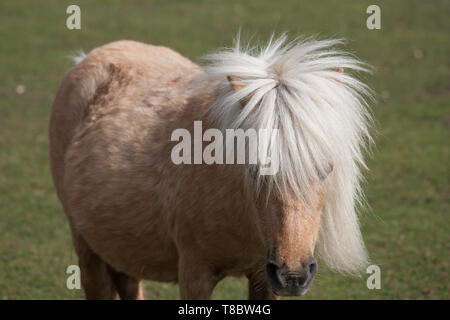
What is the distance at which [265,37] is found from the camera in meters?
12.0

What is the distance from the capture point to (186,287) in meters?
3.88

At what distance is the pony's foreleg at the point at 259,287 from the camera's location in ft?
13.3

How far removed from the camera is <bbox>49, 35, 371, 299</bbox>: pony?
3230mm

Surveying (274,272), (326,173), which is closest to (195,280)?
(274,272)

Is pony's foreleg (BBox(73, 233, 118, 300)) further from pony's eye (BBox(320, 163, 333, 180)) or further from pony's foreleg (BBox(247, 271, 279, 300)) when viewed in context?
pony's eye (BBox(320, 163, 333, 180))

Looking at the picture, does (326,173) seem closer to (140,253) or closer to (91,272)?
(140,253)

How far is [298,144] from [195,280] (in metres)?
1.14

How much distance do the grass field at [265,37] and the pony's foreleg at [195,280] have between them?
3.67 ft

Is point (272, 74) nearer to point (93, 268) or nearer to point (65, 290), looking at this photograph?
point (93, 268)

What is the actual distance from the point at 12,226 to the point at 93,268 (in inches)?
98.1

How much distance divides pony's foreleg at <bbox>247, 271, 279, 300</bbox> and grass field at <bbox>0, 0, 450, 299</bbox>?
0.59m

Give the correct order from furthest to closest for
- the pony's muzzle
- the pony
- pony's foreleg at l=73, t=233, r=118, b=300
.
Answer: pony's foreleg at l=73, t=233, r=118, b=300
the pony
the pony's muzzle

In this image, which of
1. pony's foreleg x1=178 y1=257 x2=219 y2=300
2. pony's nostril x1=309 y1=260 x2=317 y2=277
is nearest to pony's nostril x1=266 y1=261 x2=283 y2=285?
pony's nostril x1=309 y1=260 x2=317 y2=277

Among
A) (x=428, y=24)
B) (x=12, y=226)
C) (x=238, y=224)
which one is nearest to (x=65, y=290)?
(x=12, y=226)
